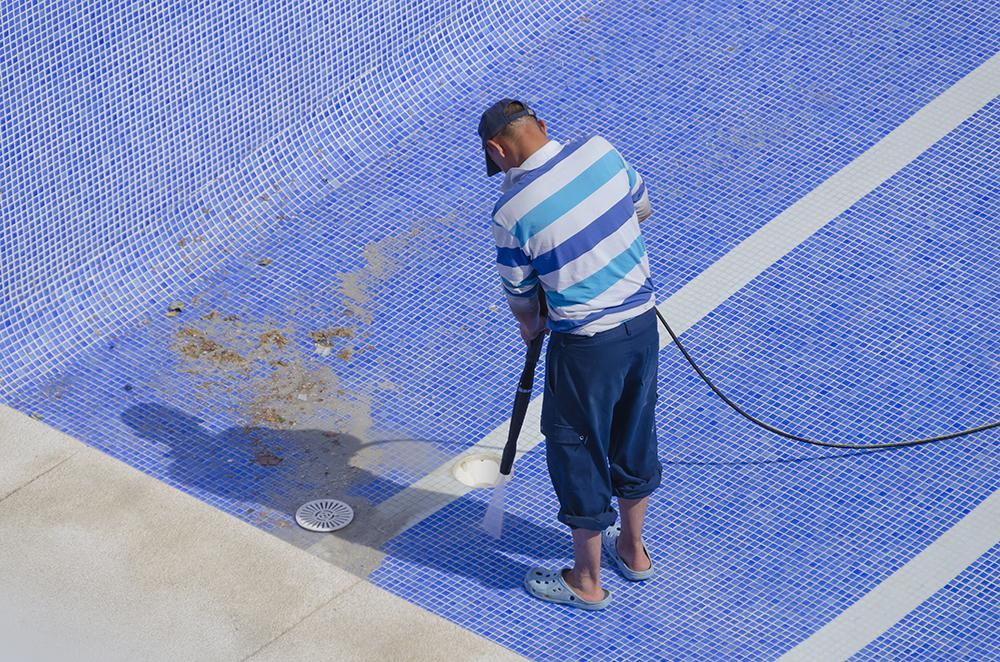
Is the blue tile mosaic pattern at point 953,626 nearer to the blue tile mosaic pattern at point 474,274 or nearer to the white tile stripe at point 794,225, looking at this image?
the blue tile mosaic pattern at point 474,274

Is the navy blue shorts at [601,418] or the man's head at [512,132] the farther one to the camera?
the navy blue shorts at [601,418]

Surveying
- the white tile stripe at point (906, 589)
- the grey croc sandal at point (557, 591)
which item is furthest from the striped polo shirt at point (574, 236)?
the white tile stripe at point (906, 589)

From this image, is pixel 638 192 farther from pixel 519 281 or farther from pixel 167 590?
pixel 167 590

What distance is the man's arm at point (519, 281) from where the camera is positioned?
15.1ft

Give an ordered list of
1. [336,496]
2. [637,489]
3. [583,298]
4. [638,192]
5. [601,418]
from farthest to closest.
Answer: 1. [336,496]
2. [637,489]
3. [601,418]
4. [638,192]
5. [583,298]

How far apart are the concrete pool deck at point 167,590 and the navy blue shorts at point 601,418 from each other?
0.65m

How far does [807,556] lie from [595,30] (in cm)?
371

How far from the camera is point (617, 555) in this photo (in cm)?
549

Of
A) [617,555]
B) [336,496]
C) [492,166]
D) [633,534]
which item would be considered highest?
[492,166]

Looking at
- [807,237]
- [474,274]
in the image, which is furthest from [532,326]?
[807,237]

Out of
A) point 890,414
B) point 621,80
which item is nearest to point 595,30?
point 621,80

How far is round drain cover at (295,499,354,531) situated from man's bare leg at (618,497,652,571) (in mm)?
1081

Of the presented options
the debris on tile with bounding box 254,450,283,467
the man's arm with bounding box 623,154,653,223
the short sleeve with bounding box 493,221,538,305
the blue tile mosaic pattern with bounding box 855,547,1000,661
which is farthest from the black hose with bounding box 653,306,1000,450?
the debris on tile with bounding box 254,450,283,467

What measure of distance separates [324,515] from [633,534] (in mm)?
1223
